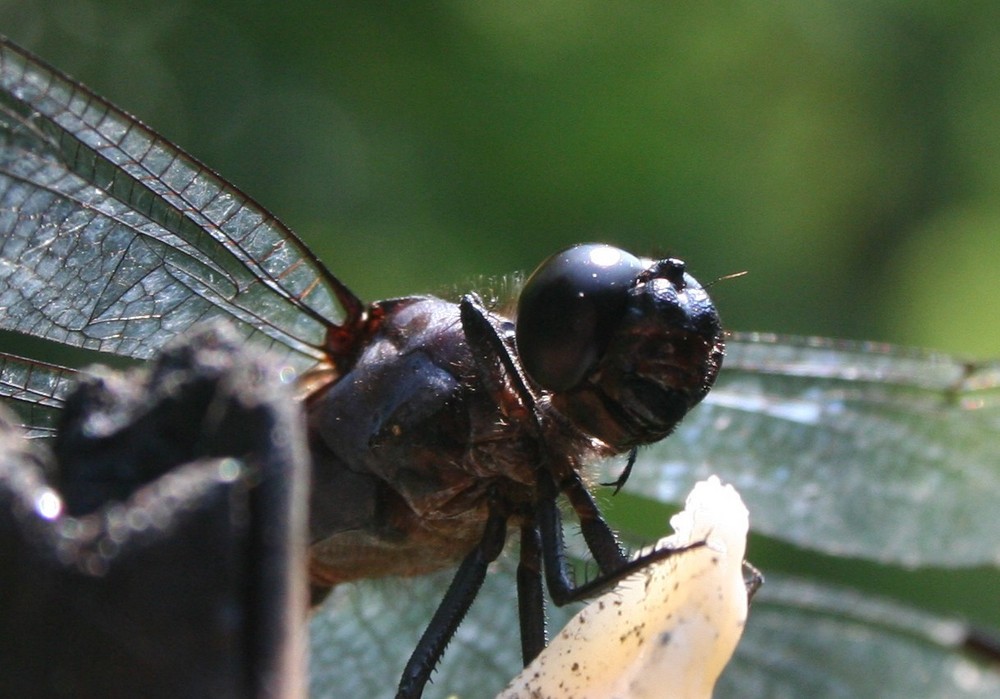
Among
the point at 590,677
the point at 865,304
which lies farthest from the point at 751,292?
the point at 590,677

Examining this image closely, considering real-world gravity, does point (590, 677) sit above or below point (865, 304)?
above

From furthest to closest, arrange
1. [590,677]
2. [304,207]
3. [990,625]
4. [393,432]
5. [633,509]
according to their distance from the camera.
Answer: [304,207] < [990,625] < [633,509] < [393,432] < [590,677]

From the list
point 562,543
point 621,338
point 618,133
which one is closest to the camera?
point 621,338

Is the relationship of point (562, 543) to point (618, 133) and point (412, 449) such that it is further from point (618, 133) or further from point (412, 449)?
point (618, 133)

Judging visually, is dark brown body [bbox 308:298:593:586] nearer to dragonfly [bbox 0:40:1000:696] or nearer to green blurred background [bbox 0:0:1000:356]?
dragonfly [bbox 0:40:1000:696]

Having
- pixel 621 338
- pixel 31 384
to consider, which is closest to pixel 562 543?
pixel 621 338

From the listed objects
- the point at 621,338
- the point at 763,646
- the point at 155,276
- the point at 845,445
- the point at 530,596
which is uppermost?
the point at 155,276

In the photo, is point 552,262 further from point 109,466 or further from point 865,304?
point 865,304
